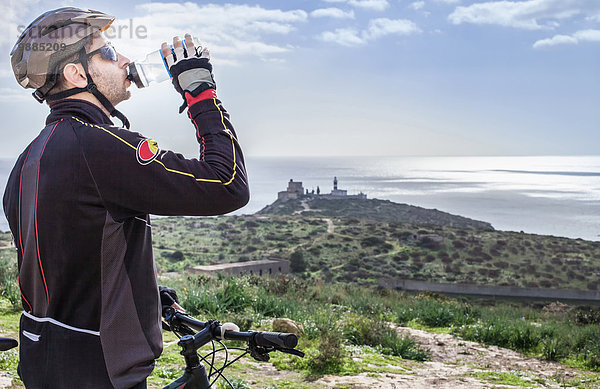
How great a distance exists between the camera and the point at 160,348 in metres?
1.41

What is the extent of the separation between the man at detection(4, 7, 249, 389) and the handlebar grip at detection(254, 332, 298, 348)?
36cm

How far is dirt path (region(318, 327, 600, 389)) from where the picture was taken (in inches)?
172

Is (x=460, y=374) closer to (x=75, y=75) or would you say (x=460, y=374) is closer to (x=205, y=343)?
(x=205, y=343)

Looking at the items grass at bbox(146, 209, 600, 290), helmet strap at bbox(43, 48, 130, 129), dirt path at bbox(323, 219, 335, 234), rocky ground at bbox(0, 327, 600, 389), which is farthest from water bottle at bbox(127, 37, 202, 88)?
dirt path at bbox(323, 219, 335, 234)

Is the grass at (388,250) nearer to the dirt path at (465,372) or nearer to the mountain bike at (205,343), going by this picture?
the dirt path at (465,372)

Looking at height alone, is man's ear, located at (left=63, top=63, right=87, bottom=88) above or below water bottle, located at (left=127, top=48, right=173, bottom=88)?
below

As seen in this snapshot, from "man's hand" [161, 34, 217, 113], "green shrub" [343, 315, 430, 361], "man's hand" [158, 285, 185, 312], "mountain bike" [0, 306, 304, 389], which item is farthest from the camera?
"green shrub" [343, 315, 430, 361]

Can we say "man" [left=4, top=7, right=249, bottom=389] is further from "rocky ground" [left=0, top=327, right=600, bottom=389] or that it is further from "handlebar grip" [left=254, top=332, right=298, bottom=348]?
"rocky ground" [left=0, top=327, right=600, bottom=389]

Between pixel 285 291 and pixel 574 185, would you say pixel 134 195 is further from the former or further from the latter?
pixel 574 185

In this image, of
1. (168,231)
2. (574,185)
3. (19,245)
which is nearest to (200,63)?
(19,245)

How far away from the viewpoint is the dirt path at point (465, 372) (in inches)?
172

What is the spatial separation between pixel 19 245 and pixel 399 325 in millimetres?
7102

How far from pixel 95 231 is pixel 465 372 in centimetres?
463

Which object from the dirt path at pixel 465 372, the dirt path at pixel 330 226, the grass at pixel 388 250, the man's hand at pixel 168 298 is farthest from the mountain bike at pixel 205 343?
the dirt path at pixel 330 226
